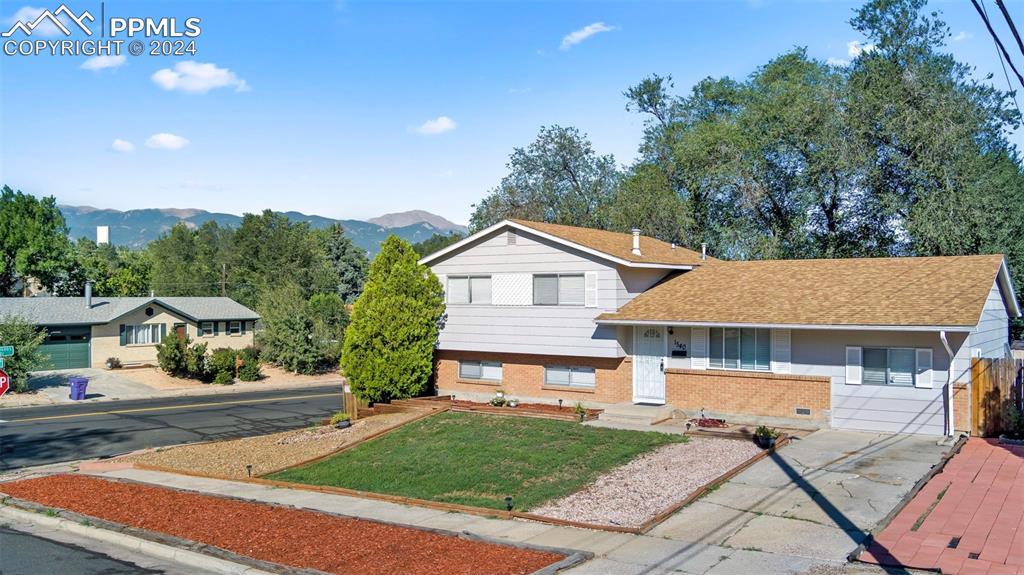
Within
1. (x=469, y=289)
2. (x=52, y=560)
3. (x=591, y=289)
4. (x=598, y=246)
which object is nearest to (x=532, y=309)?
(x=591, y=289)

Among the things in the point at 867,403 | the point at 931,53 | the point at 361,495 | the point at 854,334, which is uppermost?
the point at 931,53

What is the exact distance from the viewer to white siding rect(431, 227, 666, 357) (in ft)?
80.6

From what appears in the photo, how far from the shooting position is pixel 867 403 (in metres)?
20.4

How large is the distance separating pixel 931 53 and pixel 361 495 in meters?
42.1

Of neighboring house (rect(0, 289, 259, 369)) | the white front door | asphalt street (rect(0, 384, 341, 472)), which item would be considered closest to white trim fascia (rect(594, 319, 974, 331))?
the white front door

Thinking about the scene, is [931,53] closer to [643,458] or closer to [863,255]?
[863,255]

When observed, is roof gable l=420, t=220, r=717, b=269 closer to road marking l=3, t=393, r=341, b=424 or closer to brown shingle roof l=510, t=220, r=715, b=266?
brown shingle roof l=510, t=220, r=715, b=266

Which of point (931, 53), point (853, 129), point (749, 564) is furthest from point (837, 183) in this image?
point (749, 564)

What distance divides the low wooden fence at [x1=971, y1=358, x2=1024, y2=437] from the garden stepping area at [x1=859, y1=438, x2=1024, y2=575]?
2.95 metres

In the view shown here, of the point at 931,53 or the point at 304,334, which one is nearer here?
the point at 931,53

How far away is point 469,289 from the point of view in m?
27.4

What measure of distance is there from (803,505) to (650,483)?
314cm

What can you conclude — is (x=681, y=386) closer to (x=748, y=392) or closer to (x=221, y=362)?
(x=748, y=392)

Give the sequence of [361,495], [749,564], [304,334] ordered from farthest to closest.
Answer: [304,334]
[361,495]
[749,564]
